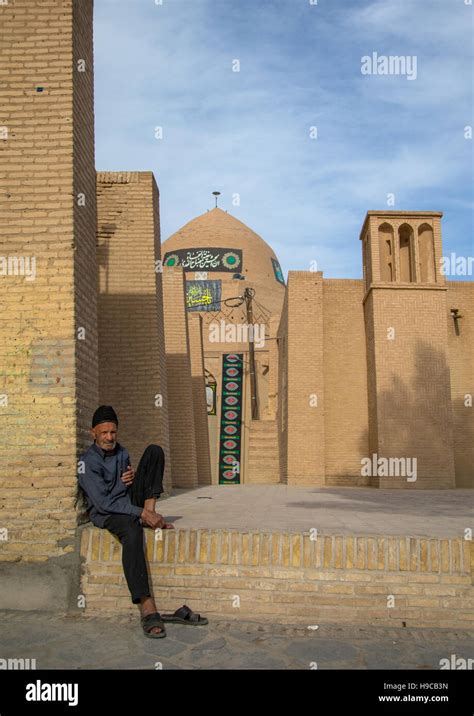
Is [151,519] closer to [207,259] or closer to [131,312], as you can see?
[131,312]

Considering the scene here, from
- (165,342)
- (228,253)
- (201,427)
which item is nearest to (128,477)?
(165,342)

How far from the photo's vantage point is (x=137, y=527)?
338 centimetres

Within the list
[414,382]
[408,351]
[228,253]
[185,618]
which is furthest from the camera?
[228,253]

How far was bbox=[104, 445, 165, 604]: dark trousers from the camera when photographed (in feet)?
10.6

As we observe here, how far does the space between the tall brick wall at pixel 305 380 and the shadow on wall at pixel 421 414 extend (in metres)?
1.30

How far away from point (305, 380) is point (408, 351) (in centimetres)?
209

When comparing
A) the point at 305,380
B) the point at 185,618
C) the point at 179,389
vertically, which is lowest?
the point at 185,618

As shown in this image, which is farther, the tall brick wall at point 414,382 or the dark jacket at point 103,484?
the tall brick wall at point 414,382

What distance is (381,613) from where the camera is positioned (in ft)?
10.7

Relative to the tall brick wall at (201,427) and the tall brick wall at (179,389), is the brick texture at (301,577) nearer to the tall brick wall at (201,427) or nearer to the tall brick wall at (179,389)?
the tall brick wall at (179,389)

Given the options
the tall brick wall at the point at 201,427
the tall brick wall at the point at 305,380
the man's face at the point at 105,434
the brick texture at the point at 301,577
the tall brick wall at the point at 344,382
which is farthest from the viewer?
the tall brick wall at the point at 201,427

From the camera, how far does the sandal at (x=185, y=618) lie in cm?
320

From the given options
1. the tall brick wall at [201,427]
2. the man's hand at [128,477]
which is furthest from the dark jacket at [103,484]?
the tall brick wall at [201,427]
